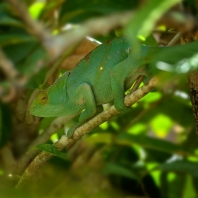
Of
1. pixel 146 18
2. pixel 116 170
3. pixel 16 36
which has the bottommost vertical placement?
pixel 116 170

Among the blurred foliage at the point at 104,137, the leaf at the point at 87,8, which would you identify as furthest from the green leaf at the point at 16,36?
the leaf at the point at 87,8

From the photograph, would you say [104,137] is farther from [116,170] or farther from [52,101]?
[52,101]

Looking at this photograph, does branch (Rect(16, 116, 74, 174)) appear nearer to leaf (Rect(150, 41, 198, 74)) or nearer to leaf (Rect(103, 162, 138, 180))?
leaf (Rect(103, 162, 138, 180))

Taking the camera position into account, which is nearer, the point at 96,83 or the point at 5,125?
the point at 96,83

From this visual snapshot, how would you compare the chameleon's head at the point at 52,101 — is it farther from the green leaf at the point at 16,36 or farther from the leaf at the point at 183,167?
the leaf at the point at 183,167

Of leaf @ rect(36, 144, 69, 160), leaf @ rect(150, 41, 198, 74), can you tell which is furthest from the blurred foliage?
leaf @ rect(150, 41, 198, 74)

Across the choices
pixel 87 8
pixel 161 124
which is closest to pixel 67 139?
pixel 87 8
